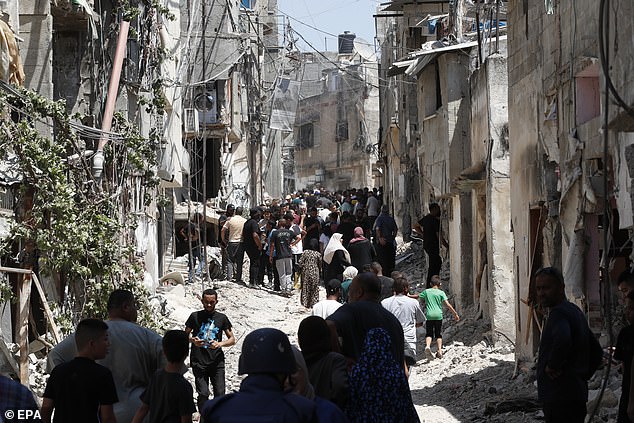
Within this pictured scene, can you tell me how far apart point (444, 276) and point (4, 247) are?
13.9 metres

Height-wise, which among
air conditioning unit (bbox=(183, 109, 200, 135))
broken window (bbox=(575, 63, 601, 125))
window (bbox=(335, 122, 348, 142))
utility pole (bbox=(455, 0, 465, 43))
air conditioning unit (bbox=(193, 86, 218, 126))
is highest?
window (bbox=(335, 122, 348, 142))

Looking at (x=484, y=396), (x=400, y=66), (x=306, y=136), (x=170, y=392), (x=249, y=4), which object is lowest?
(x=484, y=396)

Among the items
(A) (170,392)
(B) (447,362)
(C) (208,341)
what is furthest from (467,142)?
(A) (170,392)

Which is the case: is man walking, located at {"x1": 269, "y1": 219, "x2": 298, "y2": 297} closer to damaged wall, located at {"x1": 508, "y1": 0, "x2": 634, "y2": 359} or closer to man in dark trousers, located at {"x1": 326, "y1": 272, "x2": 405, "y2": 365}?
damaged wall, located at {"x1": 508, "y1": 0, "x2": 634, "y2": 359}

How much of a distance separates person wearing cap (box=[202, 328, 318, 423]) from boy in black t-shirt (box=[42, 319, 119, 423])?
6.47ft

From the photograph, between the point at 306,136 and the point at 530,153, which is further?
the point at 306,136

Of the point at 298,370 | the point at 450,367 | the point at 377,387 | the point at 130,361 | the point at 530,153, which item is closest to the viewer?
the point at 298,370

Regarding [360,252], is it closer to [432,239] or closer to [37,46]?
[432,239]

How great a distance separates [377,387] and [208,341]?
5082mm

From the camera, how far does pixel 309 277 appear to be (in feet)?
75.1

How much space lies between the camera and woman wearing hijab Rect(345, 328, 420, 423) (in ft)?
22.1

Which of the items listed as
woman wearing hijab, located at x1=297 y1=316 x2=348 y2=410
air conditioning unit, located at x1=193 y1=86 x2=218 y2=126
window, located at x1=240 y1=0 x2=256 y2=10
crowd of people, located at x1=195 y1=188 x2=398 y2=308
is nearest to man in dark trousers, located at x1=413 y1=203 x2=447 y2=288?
crowd of people, located at x1=195 y1=188 x2=398 y2=308

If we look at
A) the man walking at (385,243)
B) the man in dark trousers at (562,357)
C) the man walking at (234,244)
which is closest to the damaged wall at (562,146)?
the man in dark trousers at (562,357)

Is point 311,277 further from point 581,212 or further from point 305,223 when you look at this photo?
point 581,212
